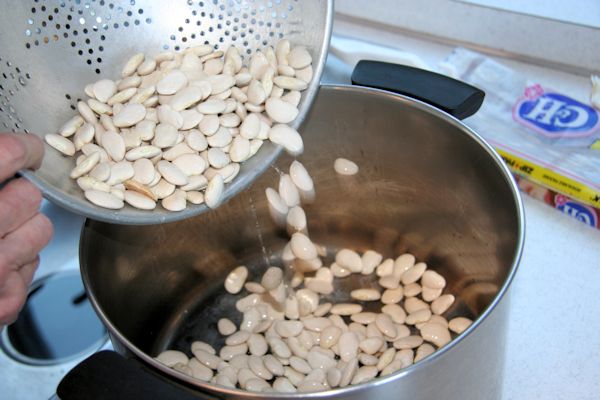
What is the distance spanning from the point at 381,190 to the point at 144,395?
36cm

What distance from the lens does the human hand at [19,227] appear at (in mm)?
406

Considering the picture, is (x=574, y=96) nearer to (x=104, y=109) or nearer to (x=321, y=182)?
(x=321, y=182)

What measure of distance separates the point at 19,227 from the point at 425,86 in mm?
330

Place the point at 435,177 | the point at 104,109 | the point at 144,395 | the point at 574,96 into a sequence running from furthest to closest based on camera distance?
1. the point at 574,96
2. the point at 435,177
3. the point at 104,109
4. the point at 144,395

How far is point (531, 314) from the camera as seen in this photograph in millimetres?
589

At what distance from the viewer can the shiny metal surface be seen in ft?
1.72

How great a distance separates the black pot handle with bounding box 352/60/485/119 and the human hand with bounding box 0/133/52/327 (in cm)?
28

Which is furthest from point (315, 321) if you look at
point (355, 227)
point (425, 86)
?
point (425, 86)

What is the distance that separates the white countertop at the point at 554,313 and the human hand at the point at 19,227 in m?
0.35

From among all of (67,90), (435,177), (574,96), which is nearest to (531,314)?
(435,177)

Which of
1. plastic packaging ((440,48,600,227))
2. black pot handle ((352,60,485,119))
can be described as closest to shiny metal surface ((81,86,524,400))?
black pot handle ((352,60,485,119))

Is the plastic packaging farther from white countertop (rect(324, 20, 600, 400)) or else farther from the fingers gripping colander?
the fingers gripping colander

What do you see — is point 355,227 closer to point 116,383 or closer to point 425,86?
point 425,86

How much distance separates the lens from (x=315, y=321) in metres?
0.61
